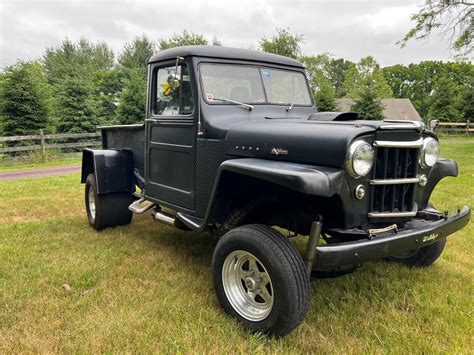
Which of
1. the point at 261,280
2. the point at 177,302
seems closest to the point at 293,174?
the point at 261,280

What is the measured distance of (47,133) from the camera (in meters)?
15.9

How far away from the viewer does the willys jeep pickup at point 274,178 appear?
239 cm

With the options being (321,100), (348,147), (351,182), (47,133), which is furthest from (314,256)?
(321,100)

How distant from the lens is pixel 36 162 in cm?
1448

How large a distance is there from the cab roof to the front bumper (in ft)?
6.81

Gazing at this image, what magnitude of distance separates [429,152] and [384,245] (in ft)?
3.44

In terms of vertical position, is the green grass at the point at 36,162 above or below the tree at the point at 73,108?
below

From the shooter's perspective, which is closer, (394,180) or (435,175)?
(394,180)

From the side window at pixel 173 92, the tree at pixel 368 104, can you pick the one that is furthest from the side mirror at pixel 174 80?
the tree at pixel 368 104

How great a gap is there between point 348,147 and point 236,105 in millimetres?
1382

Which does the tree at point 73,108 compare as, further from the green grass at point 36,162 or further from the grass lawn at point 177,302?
the grass lawn at point 177,302

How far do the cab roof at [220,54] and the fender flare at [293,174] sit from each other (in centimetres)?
123

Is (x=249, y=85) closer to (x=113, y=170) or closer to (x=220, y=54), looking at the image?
(x=220, y=54)

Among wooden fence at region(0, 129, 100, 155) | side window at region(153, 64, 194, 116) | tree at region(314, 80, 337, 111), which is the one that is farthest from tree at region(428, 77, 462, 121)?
side window at region(153, 64, 194, 116)
